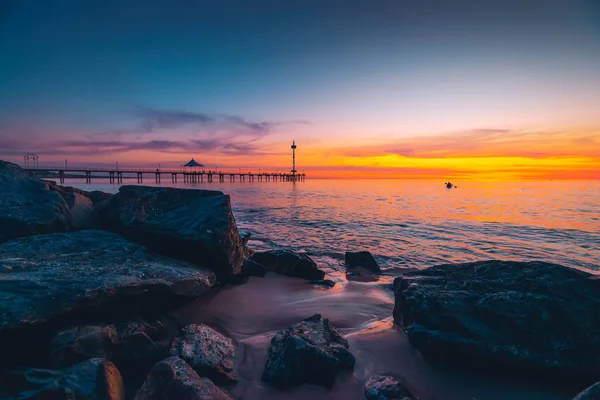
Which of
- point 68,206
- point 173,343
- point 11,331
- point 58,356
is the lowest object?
point 173,343

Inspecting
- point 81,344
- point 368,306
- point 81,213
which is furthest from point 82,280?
point 368,306

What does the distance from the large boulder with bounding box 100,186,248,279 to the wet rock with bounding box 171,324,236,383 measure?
1.80 metres

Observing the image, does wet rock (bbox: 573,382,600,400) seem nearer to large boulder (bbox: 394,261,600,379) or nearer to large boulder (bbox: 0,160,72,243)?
large boulder (bbox: 394,261,600,379)

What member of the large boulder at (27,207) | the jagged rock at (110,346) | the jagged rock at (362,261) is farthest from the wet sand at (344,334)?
the large boulder at (27,207)

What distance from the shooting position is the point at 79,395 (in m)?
2.61

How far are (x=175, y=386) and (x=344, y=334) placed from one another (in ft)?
8.78

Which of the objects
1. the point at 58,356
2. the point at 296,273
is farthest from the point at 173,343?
the point at 296,273

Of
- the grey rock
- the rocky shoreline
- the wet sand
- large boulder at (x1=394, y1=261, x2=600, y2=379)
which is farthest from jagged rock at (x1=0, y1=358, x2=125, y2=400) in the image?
large boulder at (x1=394, y1=261, x2=600, y2=379)

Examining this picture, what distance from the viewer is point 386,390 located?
321cm

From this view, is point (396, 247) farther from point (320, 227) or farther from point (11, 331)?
point (11, 331)

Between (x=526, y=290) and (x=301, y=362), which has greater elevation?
(x=526, y=290)

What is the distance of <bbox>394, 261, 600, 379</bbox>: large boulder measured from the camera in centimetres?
342

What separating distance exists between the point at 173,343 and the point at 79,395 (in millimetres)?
1174

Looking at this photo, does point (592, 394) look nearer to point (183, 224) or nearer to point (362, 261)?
point (183, 224)
